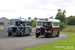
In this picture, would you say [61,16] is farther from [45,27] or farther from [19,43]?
[19,43]

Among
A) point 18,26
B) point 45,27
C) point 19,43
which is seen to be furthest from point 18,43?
Result: point 18,26

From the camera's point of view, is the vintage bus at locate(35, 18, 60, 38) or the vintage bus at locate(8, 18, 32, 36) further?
the vintage bus at locate(8, 18, 32, 36)

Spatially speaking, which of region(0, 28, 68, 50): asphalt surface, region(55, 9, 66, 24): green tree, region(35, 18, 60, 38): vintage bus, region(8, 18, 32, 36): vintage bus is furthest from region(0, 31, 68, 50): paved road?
region(55, 9, 66, 24): green tree

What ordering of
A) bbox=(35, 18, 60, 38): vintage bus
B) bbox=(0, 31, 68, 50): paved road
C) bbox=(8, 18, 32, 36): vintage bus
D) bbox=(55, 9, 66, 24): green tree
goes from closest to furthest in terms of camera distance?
bbox=(0, 31, 68, 50): paved road
bbox=(35, 18, 60, 38): vintage bus
bbox=(8, 18, 32, 36): vintage bus
bbox=(55, 9, 66, 24): green tree

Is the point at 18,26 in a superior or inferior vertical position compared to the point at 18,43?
superior

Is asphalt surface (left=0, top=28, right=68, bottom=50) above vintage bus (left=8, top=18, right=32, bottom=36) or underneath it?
underneath

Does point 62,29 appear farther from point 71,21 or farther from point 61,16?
point 71,21

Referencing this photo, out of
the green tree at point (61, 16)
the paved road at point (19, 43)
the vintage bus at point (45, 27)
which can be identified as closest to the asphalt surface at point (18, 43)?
the paved road at point (19, 43)

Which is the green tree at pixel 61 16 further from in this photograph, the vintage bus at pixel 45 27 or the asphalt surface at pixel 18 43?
the asphalt surface at pixel 18 43

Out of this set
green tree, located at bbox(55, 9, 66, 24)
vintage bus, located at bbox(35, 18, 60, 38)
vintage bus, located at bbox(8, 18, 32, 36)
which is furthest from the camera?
green tree, located at bbox(55, 9, 66, 24)

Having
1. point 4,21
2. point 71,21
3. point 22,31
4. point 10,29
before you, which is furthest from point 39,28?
point 71,21

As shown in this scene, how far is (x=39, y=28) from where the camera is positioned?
24016mm

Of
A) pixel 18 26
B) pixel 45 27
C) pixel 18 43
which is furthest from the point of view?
pixel 18 26

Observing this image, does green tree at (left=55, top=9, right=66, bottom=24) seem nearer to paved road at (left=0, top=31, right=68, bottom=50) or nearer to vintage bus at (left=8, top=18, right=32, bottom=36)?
vintage bus at (left=8, top=18, right=32, bottom=36)
